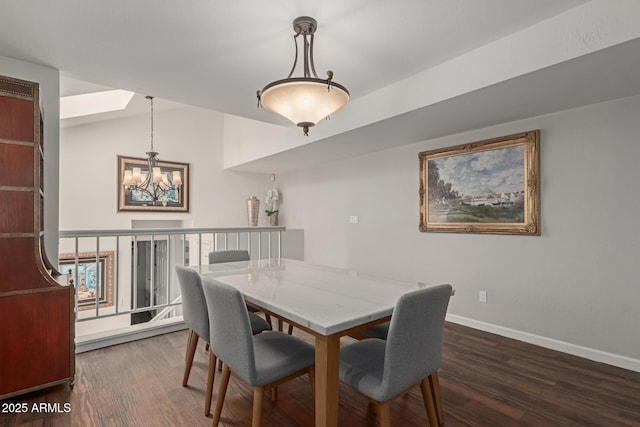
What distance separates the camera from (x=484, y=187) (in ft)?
10.5

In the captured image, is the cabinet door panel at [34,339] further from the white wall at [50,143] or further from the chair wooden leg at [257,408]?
the chair wooden leg at [257,408]

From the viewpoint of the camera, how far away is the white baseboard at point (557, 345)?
244 centimetres

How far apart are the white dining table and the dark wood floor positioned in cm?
65

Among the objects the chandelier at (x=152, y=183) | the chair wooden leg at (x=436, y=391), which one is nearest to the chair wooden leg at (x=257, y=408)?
the chair wooden leg at (x=436, y=391)

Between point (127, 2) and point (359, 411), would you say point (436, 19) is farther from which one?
point (359, 411)

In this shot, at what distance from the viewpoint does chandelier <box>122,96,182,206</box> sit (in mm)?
4527


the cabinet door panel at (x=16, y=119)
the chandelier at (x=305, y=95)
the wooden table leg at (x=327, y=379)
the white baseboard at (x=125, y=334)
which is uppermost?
the chandelier at (x=305, y=95)

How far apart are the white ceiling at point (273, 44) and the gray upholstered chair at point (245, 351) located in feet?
5.17

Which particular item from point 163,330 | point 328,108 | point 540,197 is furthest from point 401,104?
point 163,330

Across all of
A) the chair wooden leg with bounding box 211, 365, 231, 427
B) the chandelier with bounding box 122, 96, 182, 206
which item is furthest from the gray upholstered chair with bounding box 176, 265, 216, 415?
the chandelier with bounding box 122, 96, 182, 206

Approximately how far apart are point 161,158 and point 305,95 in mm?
4377

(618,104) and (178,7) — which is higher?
(178,7)

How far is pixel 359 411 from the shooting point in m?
1.88

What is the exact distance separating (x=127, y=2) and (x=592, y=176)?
3487 mm
